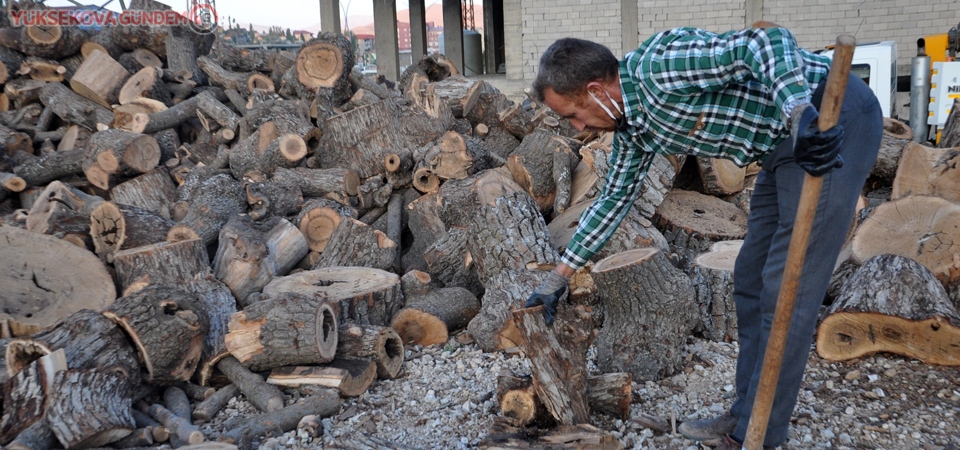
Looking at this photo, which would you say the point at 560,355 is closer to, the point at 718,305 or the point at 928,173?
the point at 718,305

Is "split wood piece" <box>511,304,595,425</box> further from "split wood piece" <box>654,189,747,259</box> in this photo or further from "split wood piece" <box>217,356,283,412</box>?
"split wood piece" <box>654,189,747,259</box>

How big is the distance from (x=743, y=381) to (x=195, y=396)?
260 cm

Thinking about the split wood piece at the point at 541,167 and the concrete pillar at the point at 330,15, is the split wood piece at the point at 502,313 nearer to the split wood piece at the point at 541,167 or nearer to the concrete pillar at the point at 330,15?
the split wood piece at the point at 541,167

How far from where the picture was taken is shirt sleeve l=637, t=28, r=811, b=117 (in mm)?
1670

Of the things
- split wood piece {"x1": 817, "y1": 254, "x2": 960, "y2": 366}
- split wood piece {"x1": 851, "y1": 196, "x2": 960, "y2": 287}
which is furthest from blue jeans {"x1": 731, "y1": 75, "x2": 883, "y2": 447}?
split wood piece {"x1": 851, "y1": 196, "x2": 960, "y2": 287}

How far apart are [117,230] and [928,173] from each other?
18.6 feet

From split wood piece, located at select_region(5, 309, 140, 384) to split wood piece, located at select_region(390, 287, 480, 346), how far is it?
1394 mm

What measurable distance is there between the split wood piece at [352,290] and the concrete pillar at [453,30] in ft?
48.2

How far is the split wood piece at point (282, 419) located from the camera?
2760 millimetres

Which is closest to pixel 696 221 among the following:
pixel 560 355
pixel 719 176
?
pixel 719 176

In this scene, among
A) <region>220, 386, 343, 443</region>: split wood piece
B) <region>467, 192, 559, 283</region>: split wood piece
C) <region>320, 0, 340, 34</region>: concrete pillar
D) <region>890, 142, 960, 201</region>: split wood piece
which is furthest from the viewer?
<region>320, 0, 340, 34</region>: concrete pillar

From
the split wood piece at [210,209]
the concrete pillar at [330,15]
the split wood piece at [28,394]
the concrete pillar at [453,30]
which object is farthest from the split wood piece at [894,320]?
the concrete pillar at [453,30]

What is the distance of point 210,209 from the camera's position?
4832mm

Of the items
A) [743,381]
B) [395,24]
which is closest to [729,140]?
[743,381]
